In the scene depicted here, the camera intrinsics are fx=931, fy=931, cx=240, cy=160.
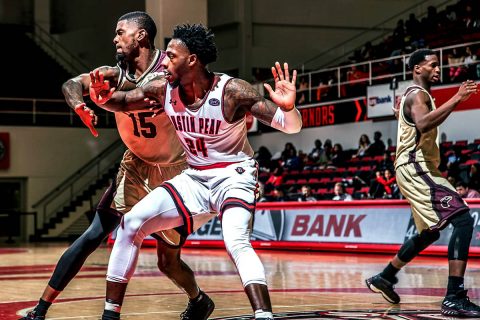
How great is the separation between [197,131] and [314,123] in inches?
779

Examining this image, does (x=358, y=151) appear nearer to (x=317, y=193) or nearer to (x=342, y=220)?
(x=317, y=193)

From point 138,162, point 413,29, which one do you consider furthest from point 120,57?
point 413,29

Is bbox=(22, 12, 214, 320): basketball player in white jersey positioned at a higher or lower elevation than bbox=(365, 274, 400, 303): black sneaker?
higher

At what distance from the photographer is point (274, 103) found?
18.6 ft

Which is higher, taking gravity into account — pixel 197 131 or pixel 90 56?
pixel 90 56

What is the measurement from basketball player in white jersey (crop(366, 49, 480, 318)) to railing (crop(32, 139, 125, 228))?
2340 cm

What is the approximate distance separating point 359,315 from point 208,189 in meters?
1.73

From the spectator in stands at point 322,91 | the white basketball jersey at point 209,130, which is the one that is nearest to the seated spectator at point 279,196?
the spectator in stands at point 322,91

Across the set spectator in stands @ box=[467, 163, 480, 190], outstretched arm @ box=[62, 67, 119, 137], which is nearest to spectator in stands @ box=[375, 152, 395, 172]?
spectator in stands @ box=[467, 163, 480, 190]

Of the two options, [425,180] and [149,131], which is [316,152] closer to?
[425,180]

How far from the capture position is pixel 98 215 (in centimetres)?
674

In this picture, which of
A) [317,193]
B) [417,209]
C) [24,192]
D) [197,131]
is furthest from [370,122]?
[197,131]

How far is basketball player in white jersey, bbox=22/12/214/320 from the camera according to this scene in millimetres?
6645

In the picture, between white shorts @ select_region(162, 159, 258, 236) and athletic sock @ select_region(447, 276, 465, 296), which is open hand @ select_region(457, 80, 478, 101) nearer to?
athletic sock @ select_region(447, 276, 465, 296)
